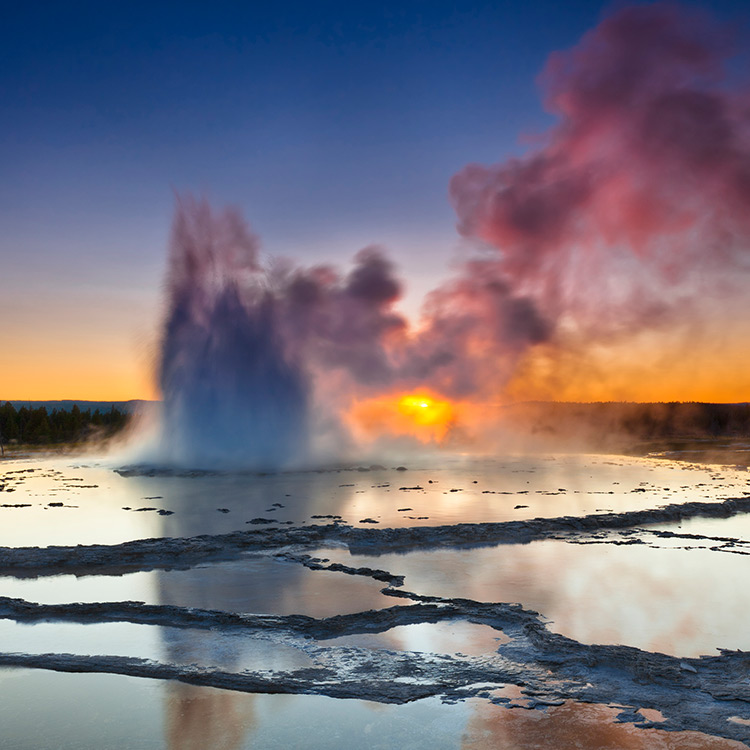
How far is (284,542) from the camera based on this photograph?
45.6 ft

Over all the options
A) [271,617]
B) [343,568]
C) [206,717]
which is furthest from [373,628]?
[343,568]

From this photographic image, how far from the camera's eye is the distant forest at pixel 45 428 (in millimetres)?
71625

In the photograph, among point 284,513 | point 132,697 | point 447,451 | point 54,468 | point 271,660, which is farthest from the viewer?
point 447,451

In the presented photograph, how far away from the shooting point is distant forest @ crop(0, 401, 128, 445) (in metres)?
71.6

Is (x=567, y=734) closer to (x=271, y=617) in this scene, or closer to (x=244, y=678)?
(x=244, y=678)

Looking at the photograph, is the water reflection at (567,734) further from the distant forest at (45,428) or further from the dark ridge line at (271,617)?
the distant forest at (45,428)

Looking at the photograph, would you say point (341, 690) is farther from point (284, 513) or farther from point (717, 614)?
point (284, 513)

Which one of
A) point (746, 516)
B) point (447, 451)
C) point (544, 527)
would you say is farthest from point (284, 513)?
point (447, 451)

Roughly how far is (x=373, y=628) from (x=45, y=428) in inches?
2961

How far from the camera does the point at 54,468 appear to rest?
32969 millimetres

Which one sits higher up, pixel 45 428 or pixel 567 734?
pixel 45 428

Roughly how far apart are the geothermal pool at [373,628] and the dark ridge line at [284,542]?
0.06 metres

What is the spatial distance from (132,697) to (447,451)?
3982 centimetres

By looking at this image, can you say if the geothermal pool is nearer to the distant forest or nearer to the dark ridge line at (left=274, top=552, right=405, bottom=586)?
the dark ridge line at (left=274, top=552, right=405, bottom=586)
